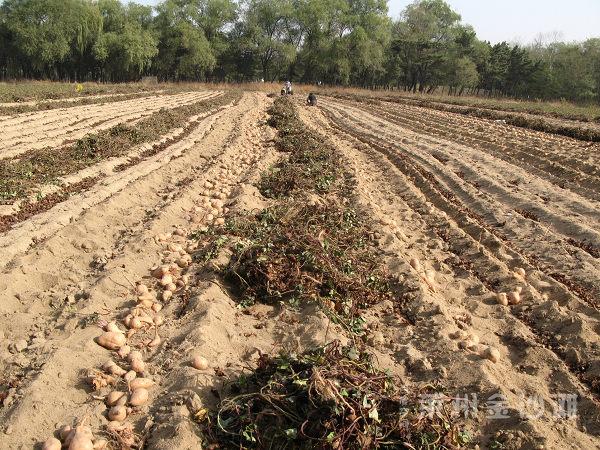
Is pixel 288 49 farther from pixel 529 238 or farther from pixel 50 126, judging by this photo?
pixel 529 238

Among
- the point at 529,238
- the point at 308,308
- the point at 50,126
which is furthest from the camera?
the point at 50,126

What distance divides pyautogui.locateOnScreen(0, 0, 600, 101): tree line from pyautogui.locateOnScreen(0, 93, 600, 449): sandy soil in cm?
4723

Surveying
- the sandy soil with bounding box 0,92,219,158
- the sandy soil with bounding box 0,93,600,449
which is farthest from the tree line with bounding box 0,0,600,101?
the sandy soil with bounding box 0,93,600,449

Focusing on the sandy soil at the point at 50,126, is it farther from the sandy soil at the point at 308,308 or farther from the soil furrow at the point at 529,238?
the soil furrow at the point at 529,238

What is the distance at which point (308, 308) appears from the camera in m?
4.13

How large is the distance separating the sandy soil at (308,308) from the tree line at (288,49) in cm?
4723

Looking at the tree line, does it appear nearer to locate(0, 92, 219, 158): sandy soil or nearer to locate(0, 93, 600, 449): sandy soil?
locate(0, 92, 219, 158): sandy soil

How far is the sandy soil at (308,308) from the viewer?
119 inches

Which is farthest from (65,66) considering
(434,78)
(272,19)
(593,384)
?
(593,384)

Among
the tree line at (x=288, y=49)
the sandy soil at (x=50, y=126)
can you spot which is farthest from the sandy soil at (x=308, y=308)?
the tree line at (x=288, y=49)

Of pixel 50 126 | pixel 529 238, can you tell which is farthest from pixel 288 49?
pixel 529 238

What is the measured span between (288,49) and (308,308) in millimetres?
56522

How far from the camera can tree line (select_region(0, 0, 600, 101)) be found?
48344mm

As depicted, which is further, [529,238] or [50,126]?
[50,126]
